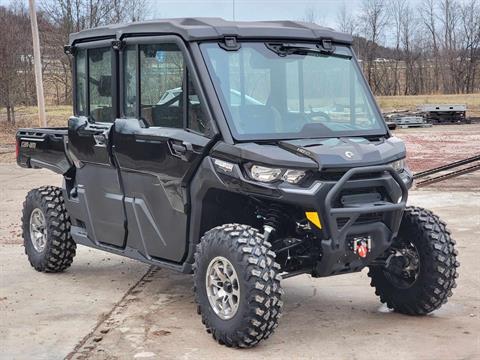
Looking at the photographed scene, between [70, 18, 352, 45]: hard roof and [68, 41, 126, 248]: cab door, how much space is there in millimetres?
505

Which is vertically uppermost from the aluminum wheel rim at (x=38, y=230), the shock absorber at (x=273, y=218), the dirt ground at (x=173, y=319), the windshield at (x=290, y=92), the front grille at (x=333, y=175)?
the windshield at (x=290, y=92)

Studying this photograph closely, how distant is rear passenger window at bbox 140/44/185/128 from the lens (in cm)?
569

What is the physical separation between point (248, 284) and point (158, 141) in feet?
4.76

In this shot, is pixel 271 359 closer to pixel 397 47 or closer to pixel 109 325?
pixel 109 325

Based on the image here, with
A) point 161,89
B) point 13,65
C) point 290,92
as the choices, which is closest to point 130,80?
point 161,89

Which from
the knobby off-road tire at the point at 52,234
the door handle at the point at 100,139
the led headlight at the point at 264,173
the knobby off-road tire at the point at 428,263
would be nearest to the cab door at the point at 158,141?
the door handle at the point at 100,139

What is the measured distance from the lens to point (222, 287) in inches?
207

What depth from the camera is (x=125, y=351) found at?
16.9 feet

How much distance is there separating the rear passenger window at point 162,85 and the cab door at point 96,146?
42 centimetres

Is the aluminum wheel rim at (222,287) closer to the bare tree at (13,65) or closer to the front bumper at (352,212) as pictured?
the front bumper at (352,212)

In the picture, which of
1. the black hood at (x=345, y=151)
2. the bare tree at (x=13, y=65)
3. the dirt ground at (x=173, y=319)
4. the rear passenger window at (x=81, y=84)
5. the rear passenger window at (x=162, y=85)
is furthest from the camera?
the bare tree at (x=13, y=65)

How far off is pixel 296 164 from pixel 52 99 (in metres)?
44.6

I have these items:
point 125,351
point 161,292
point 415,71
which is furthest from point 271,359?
point 415,71

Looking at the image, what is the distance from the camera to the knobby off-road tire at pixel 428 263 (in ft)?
18.8
